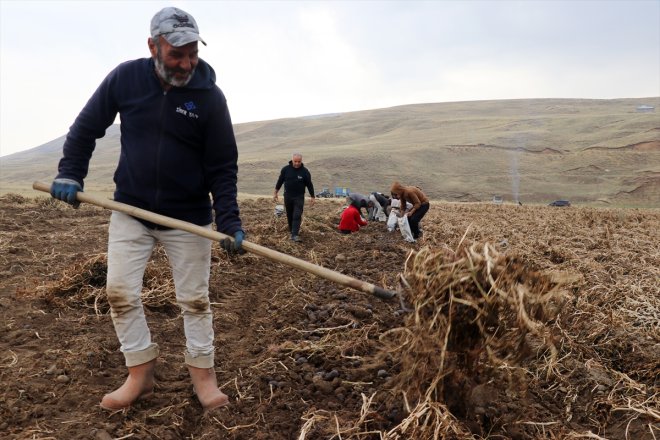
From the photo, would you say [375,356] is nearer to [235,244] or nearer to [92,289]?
[235,244]

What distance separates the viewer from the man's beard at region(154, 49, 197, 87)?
9.16 ft

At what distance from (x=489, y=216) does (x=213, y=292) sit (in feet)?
41.9

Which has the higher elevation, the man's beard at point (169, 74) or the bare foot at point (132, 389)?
the man's beard at point (169, 74)

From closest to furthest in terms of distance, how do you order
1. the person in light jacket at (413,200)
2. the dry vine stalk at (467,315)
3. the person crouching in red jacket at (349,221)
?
the dry vine stalk at (467,315) → the person in light jacket at (413,200) → the person crouching in red jacket at (349,221)

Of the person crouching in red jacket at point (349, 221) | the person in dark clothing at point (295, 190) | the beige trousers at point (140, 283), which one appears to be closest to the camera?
the beige trousers at point (140, 283)

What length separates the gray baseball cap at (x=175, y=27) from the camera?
2701 millimetres

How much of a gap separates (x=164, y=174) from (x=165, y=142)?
180 millimetres

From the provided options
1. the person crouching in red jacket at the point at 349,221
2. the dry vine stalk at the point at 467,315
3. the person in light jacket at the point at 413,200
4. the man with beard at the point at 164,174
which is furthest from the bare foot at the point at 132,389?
the person crouching in red jacket at the point at 349,221

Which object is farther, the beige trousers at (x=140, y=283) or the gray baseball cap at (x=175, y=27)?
the beige trousers at (x=140, y=283)

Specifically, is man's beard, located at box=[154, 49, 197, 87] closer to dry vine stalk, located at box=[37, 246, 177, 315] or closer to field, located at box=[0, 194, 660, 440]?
field, located at box=[0, 194, 660, 440]

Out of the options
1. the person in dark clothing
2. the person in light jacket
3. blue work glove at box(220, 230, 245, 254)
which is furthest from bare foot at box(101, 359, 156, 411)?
the person in light jacket

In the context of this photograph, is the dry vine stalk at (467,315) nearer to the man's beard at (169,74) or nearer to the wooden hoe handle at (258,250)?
the wooden hoe handle at (258,250)

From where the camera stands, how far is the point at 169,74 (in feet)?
9.19

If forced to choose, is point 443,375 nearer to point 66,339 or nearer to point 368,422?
point 368,422
